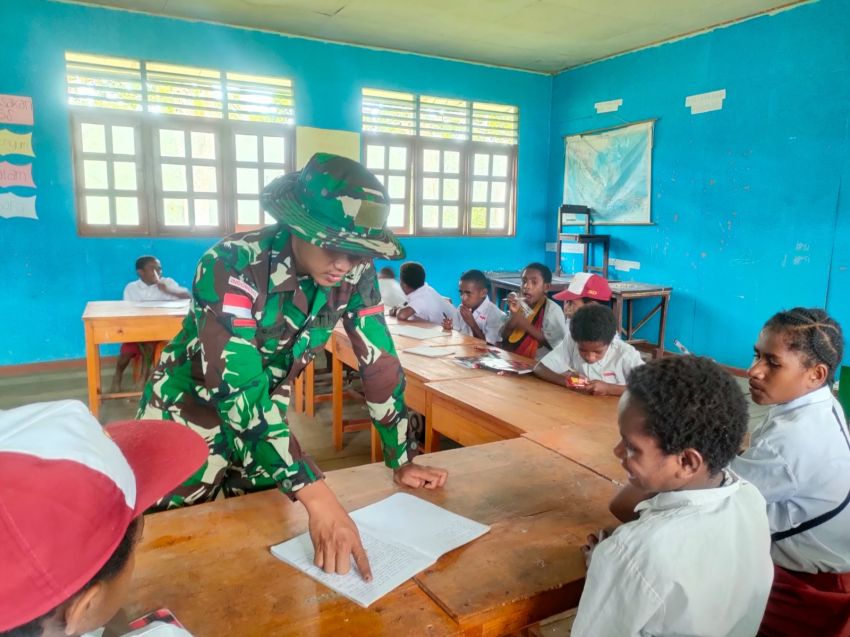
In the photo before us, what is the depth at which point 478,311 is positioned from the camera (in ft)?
12.3

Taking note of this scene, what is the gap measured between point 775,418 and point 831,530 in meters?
0.24

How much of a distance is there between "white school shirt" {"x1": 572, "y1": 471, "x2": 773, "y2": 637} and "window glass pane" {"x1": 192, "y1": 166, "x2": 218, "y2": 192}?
515cm

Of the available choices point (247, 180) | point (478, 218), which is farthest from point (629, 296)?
point (247, 180)

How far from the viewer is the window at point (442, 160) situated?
5953mm

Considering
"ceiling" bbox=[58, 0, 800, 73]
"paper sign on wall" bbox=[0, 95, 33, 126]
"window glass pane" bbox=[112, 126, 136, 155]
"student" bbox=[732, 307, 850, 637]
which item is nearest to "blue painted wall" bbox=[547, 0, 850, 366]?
"ceiling" bbox=[58, 0, 800, 73]

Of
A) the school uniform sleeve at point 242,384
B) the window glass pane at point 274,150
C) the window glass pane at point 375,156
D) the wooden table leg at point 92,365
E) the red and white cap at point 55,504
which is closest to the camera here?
the red and white cap at point 55,504

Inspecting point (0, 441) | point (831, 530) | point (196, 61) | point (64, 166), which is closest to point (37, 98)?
point (64, 166)

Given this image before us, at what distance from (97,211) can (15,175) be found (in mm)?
608

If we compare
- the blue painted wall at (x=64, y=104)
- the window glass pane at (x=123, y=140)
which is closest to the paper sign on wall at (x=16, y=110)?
the blue painted wall at (x=64, y=104)

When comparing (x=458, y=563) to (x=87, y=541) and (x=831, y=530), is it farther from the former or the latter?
(x=831, y=530)

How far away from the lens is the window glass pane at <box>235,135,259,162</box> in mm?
5312

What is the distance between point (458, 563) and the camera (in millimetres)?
977

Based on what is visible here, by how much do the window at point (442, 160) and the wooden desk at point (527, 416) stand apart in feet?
13.2

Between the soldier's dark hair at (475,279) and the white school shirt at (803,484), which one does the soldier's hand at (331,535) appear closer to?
the white school shirt at (803,484)
